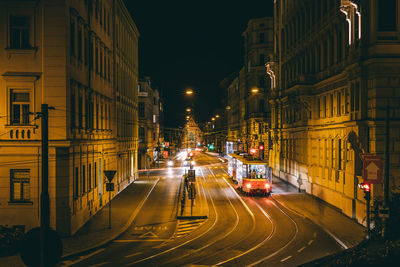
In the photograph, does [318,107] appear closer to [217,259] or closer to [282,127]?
[282,127]

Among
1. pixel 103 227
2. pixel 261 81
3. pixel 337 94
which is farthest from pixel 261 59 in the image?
pixel 103 227

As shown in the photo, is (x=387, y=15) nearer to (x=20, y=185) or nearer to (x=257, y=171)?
(x=257, y=171)

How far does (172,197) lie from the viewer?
3497 cm

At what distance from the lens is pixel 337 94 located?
97.5ft

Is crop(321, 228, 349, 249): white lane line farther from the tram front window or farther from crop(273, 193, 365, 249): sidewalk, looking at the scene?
the tram front window

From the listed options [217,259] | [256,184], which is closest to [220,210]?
[256,184]

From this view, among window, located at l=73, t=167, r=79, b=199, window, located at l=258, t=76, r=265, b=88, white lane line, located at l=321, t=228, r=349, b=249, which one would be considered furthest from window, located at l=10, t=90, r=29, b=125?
window, located at l=258, t=76, r=265, b=88

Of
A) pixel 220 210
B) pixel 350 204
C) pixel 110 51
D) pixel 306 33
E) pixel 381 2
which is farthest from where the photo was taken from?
pixel 306 33

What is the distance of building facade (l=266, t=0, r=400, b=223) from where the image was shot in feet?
74.5

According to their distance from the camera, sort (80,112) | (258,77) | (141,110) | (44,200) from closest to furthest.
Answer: (44,200)
(80,112)
(258,77)
(141,110)

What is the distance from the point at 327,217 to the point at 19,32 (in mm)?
20821

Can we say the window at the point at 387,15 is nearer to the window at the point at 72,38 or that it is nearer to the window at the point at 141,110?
the window at the point at 72,38

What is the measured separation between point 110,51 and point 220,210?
1592cm

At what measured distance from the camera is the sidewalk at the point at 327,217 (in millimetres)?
20228
